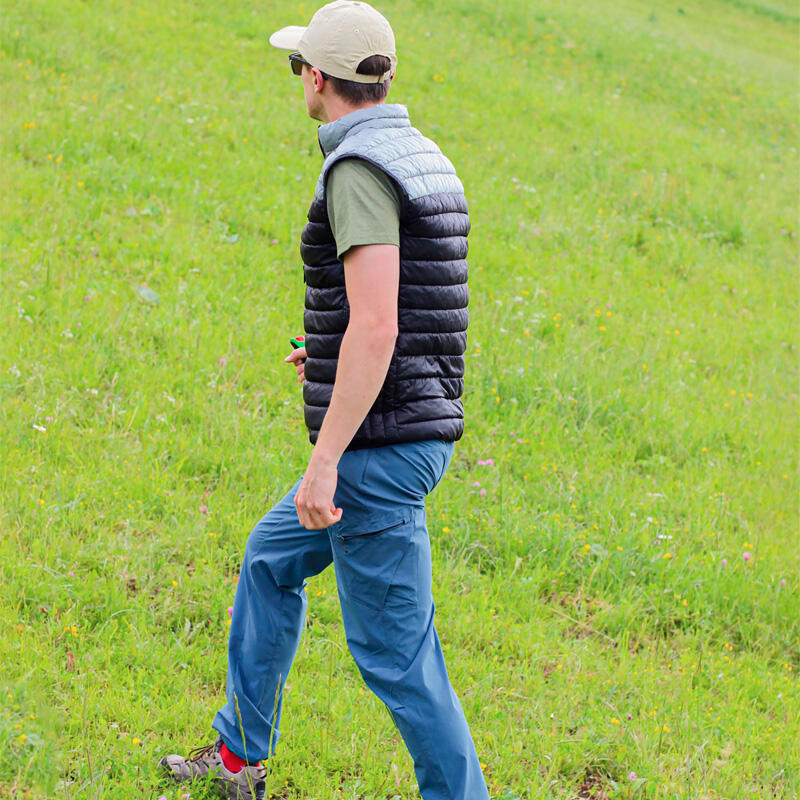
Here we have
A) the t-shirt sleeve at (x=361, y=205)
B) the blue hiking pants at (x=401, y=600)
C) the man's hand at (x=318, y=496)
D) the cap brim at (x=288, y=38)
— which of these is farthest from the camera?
the cap brim at (x=288, y=38)

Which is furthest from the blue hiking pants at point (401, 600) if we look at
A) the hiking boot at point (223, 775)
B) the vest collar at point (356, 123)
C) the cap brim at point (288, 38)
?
the cap brim at point (288, 38)

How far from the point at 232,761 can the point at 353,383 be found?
1.43m

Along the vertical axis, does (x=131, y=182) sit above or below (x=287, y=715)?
above

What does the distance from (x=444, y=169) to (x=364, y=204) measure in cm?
36

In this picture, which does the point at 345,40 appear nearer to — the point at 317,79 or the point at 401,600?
the point at 317,79

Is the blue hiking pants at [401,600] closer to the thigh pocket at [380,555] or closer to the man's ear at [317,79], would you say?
the thigh pocket at [380,555]

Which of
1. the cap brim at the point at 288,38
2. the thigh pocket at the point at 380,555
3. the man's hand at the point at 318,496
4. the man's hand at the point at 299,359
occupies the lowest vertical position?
the thigh pocket at the point at 380,555

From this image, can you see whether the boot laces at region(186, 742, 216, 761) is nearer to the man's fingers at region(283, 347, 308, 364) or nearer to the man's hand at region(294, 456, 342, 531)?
the man's hand at region(294, 456, 342, 531)

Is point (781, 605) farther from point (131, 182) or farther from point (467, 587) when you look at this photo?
point (131, 182)

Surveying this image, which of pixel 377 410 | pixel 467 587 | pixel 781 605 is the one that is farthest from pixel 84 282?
pixel 781 605

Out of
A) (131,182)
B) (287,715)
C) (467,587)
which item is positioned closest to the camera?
(287,715)

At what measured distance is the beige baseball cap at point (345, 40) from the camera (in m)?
2.56

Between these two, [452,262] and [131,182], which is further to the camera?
[131,182]

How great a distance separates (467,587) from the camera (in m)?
4.40
